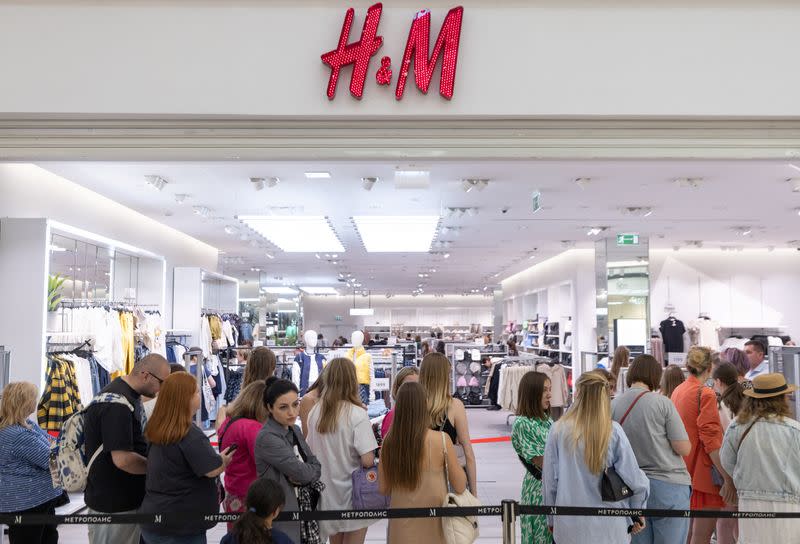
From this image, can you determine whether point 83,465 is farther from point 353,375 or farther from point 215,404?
point 215,404

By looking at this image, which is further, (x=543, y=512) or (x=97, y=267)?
(x=97, y=267)

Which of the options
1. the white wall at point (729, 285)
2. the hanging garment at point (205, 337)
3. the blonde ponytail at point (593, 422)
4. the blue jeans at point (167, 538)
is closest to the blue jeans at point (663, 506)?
the blonde ponytail at point (593, 422)

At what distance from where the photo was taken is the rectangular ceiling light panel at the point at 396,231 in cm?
1057

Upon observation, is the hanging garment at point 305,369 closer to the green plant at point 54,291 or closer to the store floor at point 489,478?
the store floor at point 489,478

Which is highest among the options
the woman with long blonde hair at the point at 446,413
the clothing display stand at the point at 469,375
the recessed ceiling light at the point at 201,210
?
the recessed ceiling light at the point at 201,210

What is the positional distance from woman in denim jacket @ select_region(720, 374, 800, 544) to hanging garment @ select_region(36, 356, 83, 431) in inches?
234

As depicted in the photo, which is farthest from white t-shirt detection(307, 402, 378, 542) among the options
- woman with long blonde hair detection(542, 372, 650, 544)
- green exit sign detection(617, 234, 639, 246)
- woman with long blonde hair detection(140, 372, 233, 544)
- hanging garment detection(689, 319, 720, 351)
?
hanging garment detection(689, 319, 720, 351)

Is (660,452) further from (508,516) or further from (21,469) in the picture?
(21,469)

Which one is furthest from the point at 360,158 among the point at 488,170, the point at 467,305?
the point at 467,305

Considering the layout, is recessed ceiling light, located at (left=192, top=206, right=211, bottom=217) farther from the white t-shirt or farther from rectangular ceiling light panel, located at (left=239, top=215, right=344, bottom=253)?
the white t-shirt

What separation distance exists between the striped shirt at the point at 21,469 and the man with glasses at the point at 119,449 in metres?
0.96

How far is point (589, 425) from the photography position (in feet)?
11.5

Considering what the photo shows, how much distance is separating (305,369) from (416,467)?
8.11m

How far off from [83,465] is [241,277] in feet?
57.5
